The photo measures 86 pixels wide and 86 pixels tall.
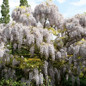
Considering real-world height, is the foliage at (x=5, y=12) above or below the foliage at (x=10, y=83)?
above

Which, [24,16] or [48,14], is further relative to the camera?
[48,14]

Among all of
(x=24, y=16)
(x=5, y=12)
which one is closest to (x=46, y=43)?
(x=24, y=16)

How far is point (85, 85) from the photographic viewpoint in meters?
13.8

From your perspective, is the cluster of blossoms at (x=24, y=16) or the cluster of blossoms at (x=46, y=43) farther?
the cluster of blossoms at (x=24, y=16)

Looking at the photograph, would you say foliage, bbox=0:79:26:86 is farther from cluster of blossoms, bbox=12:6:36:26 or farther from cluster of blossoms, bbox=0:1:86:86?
cluster of blossoms, bbox=12:6:36:26

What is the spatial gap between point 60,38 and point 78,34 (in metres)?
1.20

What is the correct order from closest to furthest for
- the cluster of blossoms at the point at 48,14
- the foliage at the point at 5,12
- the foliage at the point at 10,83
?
the foliage at the point at 10,83
the cluster of blossoms at the point at 48,14
the foliage at the point at 5,12

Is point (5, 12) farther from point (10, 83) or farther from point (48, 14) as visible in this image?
point (10, 83)

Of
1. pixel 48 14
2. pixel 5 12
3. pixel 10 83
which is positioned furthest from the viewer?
pixel 5 12

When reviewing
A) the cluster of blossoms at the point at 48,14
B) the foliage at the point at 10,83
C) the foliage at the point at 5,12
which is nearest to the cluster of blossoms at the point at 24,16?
the cluster of blossoms at the point at 48,14

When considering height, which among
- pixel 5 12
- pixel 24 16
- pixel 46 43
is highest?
pixel 5 12

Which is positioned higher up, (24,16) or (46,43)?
(24,16)

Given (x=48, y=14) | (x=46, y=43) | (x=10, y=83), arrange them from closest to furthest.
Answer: (x=46, y=43) < (x=10, y=83) < (x=48, y=14)

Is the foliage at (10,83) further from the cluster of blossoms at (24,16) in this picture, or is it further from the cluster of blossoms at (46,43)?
the cluster of blossoms at (24,16)
